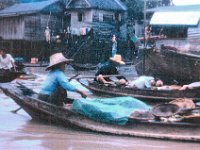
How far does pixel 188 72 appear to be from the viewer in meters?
13.3

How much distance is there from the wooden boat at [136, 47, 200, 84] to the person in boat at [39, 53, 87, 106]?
6.91 m

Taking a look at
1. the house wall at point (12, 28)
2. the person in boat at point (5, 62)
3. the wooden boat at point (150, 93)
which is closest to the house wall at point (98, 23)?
the house wall at point (12, 28)

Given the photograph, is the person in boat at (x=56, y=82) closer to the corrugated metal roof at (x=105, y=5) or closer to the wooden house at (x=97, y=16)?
the wooden house at (x=97, y=16)

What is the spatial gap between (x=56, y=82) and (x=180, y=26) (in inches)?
607

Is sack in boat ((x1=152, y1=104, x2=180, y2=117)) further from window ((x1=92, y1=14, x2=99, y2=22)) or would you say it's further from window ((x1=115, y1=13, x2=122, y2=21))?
window ((x1=115, y1=13, x2=122, y2=21))

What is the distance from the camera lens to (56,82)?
7.08m

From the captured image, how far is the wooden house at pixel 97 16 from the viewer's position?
26.9m

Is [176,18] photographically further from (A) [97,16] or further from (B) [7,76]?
(B) [7,76]

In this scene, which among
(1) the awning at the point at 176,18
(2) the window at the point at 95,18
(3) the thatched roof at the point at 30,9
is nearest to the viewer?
(1) the awning at the point at 176,18

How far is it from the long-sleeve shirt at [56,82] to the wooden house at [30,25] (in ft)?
63.7

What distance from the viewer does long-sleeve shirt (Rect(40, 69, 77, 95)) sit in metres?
6.90

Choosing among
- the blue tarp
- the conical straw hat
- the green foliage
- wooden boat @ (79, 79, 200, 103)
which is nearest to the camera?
the blue tarp

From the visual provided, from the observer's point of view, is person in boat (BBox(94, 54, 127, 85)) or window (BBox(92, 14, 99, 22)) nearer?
person in boat (BBox(94, 54, 127, 85))

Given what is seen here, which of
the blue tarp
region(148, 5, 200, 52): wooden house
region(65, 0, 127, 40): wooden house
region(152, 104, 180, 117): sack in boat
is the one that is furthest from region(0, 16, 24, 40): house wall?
region(152, 104, 180, 117): sack in boat
